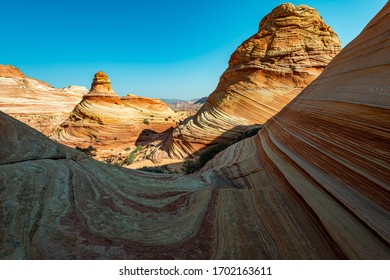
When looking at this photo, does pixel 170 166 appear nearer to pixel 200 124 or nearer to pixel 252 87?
pixel 200 124

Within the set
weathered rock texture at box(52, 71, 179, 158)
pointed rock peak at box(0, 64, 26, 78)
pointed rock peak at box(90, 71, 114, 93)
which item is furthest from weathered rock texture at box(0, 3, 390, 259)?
pointed rock peak at box(0, 64, 26, 78)

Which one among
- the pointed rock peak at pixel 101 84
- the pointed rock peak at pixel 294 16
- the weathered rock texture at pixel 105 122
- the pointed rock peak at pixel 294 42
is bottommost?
the weathered rock texture at pixel 105 122

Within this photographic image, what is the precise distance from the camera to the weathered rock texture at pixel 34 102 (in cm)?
2744

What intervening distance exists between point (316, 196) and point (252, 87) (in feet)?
38.3

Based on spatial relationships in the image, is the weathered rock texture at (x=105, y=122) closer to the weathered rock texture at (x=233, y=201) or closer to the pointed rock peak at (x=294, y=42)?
the pointed rock peak at (x=294, y=42)

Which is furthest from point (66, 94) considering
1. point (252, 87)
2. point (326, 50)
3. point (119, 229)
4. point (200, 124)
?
point (119, 229)

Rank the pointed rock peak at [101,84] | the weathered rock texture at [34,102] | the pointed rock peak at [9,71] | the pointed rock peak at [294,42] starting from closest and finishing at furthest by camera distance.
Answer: the pointed rock peak at [294,42] → the pointed rock peak at [101,84] → the weathered rock texture at [34,102] → the pointed rock peak at [9,71]

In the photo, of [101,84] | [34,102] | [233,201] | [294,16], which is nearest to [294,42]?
[294,16]

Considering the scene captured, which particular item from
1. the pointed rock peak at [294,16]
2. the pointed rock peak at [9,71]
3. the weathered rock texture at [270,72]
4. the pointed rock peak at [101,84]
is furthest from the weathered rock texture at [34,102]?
the pointed rock peak at [294,16]

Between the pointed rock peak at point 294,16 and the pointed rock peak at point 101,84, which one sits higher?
the pointed rock peak at point 294,16

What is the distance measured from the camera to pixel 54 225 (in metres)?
1.69

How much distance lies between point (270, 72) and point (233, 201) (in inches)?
481

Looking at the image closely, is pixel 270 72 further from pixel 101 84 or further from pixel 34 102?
pixel 34 102

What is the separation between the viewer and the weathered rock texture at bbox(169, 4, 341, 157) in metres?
12.1
